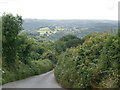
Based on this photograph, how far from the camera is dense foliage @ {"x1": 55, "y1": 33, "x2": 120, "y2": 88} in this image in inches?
489

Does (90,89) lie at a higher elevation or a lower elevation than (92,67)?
lower

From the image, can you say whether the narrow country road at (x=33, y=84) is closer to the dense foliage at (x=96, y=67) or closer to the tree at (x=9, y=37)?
the dense foliage at (x=96, y=67)

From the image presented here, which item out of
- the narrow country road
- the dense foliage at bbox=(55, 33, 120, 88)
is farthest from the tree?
the dense foliage at bbox=(55, 33, 120, 88)

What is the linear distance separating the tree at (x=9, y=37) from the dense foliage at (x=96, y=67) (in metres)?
9.99

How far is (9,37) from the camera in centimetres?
2480

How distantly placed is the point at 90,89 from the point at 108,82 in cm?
168

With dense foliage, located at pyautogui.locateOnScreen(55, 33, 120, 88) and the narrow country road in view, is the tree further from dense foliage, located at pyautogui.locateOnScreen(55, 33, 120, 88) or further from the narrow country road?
dense foliage, located at pyautogui.locateOnScreen(55, 33, 120, 88)

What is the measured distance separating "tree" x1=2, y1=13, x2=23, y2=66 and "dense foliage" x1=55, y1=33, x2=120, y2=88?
9988 mm

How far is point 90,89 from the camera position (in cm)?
1335

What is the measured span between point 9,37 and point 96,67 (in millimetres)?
13501

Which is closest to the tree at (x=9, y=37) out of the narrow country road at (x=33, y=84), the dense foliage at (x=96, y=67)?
the narrow country road at (x=33, y=84)

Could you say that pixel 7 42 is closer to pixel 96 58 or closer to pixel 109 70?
pixel 96 58

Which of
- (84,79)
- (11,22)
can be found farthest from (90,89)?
(11,22)

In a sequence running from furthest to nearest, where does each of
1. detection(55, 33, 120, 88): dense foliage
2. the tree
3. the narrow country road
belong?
the tree
the narrow country road
detection(55, 33, 120, 88): dense foliage
